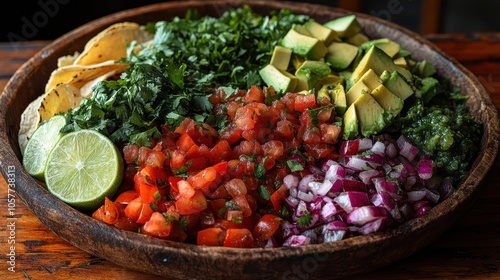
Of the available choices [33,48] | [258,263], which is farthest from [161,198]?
[33,48]

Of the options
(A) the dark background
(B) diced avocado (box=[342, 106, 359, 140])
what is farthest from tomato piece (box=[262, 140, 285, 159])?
(A) the dark background

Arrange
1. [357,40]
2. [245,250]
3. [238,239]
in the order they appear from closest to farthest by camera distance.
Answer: [245,250]
[238,239]
[357,40]

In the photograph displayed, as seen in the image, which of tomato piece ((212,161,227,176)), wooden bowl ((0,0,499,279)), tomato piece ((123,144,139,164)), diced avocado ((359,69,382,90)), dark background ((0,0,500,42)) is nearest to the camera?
wooden bowl ((0,0,499,279))

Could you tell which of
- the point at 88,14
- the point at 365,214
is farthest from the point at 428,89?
the point at 88,14

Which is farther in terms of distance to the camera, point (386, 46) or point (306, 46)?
point (386, 46)

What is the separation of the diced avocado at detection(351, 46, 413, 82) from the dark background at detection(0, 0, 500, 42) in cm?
219

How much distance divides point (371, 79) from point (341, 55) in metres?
0.32

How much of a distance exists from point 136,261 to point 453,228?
4.04 ft

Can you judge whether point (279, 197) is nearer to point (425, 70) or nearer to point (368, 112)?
point (368, 112)

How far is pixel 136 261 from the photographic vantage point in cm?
202

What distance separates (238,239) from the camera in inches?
80.1

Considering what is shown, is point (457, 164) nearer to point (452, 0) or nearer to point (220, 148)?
point (220, 148)

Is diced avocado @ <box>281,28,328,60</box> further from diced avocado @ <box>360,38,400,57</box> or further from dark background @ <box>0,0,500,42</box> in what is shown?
dark background @ <box>0,0,500,42</box>

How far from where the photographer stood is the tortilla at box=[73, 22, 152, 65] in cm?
293
